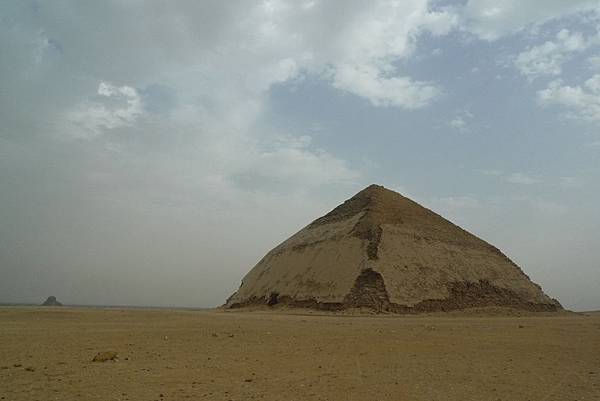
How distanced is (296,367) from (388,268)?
22648mm

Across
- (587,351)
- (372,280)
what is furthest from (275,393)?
(372,280)

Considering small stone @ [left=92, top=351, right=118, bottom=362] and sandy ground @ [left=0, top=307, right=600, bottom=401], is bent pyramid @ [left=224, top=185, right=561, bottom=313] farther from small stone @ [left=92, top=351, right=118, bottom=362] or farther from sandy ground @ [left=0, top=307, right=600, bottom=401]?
small stone @ [left=92, top=351, right=118, bottom=362]

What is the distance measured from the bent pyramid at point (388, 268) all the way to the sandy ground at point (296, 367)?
15.1 meters

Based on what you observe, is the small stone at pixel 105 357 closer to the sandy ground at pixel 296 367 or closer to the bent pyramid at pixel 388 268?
the sandy ground at pixel 296 367

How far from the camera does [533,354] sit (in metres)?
11.0

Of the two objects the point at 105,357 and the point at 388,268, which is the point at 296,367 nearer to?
the point at 105,357

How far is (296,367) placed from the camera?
890 cm

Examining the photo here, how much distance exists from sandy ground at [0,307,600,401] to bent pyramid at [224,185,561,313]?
15.1m

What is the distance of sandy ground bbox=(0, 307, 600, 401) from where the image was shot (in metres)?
6.78

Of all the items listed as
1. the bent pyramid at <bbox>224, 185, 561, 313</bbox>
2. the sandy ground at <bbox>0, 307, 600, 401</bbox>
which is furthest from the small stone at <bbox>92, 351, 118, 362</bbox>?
the bent pyramid at <bbox>224, 185, 561, 313</bbox>

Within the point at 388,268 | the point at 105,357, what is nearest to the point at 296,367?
the point at 105,357

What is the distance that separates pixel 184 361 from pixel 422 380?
4402mm

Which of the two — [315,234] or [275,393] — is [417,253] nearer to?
[315,234]

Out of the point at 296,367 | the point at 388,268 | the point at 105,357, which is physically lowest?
the point at 296,367
